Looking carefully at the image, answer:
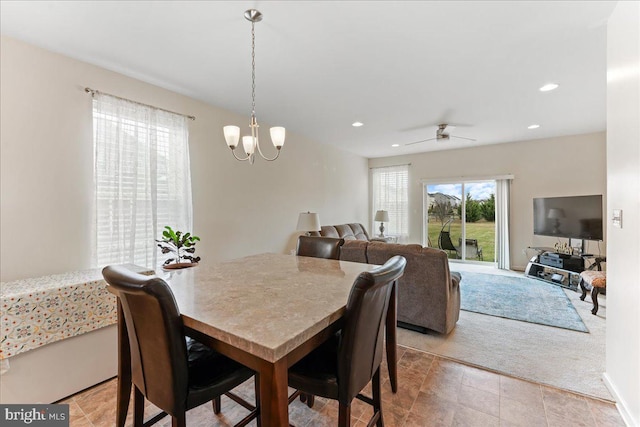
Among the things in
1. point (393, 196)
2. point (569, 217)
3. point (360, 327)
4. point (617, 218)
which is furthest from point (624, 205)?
point (393, 196)

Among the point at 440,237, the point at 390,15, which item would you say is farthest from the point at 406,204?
the point at 390,15

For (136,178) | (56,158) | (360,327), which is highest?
(56,158)

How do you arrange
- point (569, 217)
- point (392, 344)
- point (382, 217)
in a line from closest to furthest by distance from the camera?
point (392, 344), point (569, 217), point (382, 217)

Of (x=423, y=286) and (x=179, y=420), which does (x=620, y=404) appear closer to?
(x=423, y=286)

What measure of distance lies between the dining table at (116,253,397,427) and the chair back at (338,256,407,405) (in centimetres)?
8

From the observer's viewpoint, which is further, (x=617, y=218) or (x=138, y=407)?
(x=617, y=218)

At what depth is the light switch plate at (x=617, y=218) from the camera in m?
1.72

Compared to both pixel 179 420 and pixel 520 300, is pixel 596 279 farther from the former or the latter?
pixel 179 420

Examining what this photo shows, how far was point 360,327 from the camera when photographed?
1.12 m

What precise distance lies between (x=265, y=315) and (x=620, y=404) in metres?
2.40

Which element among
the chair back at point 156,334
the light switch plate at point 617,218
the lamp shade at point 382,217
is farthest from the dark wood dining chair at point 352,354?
the lamp shade at point 382,217

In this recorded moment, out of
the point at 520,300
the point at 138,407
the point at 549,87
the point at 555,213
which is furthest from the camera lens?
the point at 555,213

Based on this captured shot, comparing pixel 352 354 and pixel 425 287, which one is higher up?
pixel 352 354

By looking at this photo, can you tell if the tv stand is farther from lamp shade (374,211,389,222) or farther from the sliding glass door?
lamp shade (374,211,389,222)
